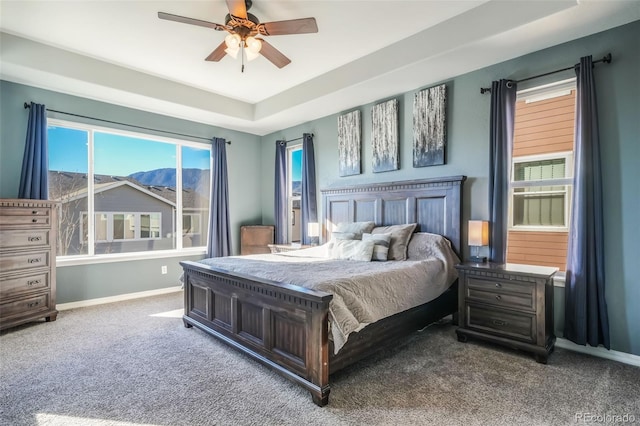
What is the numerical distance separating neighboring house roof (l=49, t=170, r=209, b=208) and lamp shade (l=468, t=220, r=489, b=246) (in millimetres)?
4322

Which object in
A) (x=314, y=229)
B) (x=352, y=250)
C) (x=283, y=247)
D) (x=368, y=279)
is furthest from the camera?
(x=283, y=247)

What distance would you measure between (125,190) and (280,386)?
13.0 ft

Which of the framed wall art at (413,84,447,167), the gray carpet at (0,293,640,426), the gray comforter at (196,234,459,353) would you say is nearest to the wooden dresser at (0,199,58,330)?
the gray carpet at (0,293,640,426)

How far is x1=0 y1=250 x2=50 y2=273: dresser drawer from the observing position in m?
3.28

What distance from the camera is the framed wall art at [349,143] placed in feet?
15.2

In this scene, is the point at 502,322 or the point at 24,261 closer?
the point at 502,322

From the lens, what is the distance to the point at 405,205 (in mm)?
3977

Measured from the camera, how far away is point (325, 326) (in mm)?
2062

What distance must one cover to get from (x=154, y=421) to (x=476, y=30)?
12.3 feet

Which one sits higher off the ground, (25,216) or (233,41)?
(233,41)

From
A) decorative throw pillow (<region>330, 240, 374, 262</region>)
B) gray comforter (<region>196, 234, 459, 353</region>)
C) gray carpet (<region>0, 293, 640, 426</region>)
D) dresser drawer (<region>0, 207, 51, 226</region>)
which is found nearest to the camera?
gray carpet (<region>0, 293, 640, 426</region>)

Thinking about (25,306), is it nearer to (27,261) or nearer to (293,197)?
(27,261)

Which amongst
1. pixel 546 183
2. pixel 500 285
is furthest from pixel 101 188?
pixel 546 183

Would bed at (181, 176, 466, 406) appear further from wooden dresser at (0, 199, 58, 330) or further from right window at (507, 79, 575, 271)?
wooden dresser at (0, 199, 58, 330)
